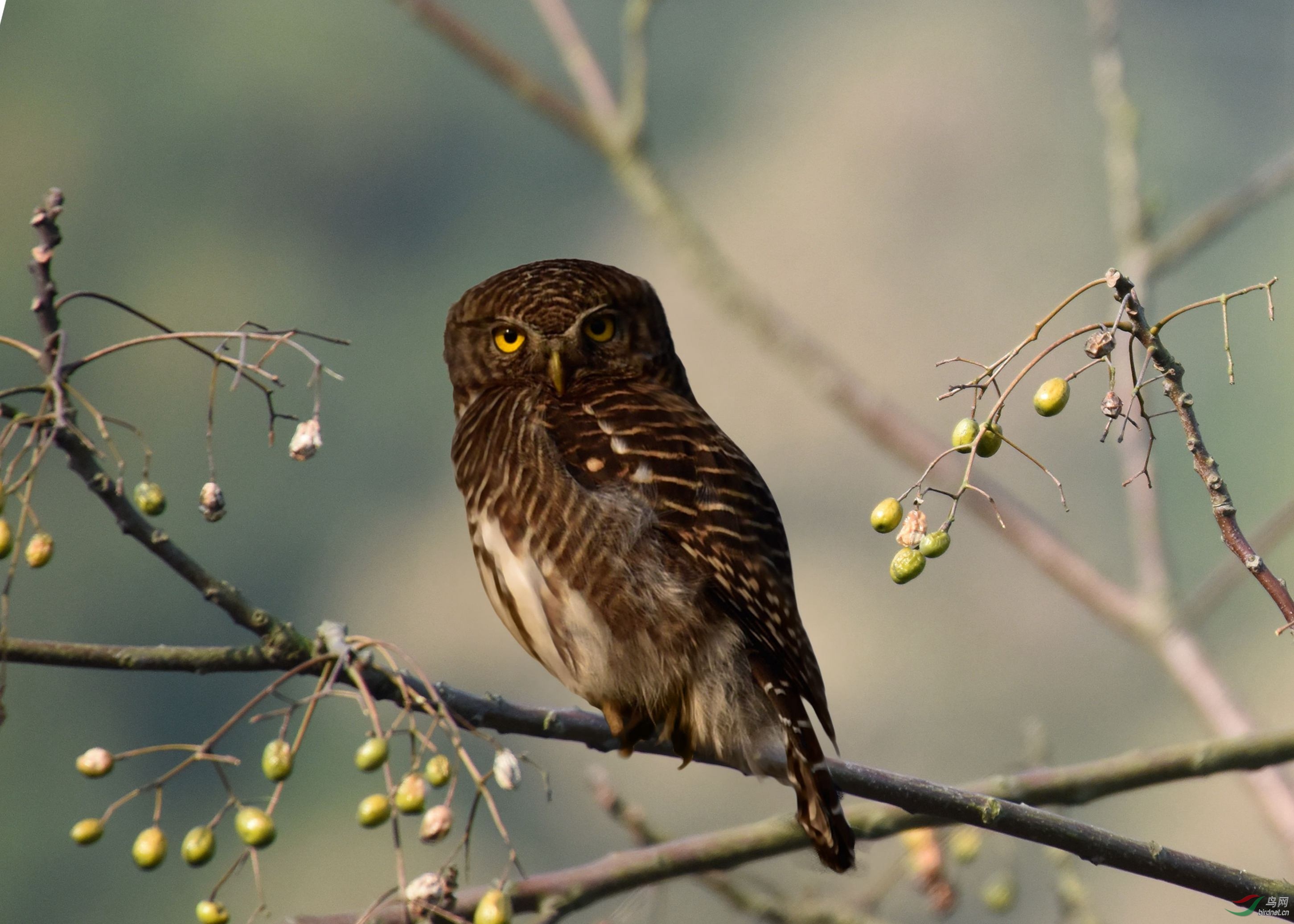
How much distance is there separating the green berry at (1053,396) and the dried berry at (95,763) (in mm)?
655

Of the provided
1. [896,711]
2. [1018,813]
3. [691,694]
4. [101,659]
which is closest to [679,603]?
[691,694]

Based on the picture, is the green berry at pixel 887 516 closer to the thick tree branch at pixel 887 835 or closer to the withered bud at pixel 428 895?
the thick tree branch at pixel 887 835

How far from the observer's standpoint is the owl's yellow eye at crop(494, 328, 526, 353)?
4.23ft

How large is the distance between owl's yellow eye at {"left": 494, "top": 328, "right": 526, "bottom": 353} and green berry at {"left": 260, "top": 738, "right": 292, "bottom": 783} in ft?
1.85

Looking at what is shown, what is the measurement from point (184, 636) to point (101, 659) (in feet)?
13.6

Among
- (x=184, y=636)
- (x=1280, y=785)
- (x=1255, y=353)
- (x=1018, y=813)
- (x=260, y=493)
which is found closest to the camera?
(x=1018, y=813)

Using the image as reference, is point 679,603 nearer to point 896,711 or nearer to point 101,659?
point 101,659

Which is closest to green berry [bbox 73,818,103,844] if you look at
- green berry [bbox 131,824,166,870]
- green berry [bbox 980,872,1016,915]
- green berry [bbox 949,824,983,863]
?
green berry [bbox 131,824,166,870]

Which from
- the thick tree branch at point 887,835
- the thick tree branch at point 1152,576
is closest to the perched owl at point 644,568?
the thick tree branch at point 887,835

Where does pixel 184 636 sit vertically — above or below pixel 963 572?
below

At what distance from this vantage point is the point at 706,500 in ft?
3.85

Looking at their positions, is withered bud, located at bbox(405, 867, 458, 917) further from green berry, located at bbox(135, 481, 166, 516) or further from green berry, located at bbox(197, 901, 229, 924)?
green berry, located at bbox(135, 481, 166, 516)

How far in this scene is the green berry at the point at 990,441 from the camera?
0.83 metres

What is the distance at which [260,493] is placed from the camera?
16.7 ft
